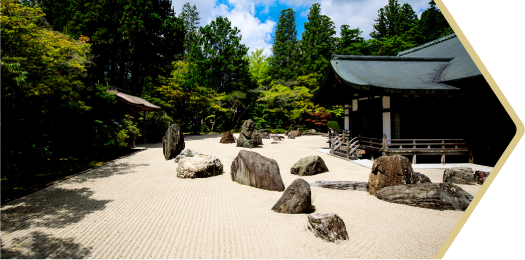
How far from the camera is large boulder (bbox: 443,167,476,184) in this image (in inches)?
228

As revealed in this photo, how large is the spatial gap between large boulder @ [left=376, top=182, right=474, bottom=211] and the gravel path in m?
0.21

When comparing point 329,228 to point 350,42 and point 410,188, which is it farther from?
point 350,42

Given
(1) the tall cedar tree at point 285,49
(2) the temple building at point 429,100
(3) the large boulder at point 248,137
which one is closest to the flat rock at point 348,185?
(2) the temple building at point 429,100

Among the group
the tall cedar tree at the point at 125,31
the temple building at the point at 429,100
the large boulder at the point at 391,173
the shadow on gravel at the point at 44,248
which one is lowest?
the shadow on gravel at the point at 44,248

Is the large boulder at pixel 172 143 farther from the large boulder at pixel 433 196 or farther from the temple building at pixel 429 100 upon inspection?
the large boulder at pixel 433 196

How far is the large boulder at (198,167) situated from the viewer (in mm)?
6711

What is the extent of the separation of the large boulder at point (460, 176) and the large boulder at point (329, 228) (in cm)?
477

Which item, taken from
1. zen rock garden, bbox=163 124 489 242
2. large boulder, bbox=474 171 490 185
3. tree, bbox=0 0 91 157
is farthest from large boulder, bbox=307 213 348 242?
tree, bbox=0 0 91 157

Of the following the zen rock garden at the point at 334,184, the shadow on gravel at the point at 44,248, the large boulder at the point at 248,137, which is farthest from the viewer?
the large boulder at the point at 248,137

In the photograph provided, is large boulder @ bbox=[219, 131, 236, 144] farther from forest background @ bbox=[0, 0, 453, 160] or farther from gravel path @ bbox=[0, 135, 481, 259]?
gravel path @ bbox=[0, 135, 481, 259]

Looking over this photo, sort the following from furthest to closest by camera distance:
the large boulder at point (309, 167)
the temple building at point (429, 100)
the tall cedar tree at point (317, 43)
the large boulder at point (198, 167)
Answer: the tall cedar tree at point (317, 43), the temple building at point (429, 100), the large boulder at point (309, 167), the large boulder at point (198, 167)

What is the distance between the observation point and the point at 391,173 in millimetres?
4984

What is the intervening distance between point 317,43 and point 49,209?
29.0m

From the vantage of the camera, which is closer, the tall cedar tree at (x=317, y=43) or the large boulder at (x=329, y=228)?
the large boulder at (x=329, y=228)
